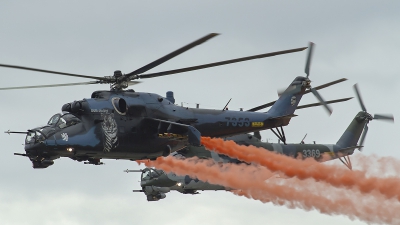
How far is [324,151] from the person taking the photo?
57.8 meters

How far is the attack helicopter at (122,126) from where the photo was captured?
112 feet

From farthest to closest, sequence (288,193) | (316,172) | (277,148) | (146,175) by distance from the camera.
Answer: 1. (277,148)
2. (146,175)
3. (288,193)
4. (316,172)

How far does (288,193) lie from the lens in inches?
1667

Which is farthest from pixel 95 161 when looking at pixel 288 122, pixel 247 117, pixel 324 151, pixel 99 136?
pixel 324 151

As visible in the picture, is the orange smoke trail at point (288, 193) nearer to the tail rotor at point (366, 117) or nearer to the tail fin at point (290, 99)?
the tail fin at point (290, 99)

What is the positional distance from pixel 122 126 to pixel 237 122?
6.08 m

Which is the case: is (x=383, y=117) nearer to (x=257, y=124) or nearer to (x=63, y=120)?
(x=257, y=124)

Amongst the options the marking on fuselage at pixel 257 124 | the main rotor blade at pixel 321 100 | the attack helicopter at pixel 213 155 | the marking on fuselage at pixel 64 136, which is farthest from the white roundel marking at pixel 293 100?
the marking on fuselage at pixel 64 136

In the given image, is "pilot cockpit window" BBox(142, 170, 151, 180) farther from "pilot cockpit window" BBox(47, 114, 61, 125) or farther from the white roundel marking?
"pilot cockpit window" BBox(47, 114, 61, 125)

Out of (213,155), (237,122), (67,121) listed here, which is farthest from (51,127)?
(213,155)

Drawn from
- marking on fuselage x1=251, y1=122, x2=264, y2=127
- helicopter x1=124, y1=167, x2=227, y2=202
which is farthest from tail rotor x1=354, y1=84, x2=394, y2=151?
marking on fuselage x1=251, y1=122, x2=264, y2=127

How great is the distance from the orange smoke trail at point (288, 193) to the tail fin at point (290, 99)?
3.72 m

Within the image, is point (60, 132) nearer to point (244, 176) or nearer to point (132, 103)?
point (132, 103)

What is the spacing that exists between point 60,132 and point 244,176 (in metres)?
12.9
